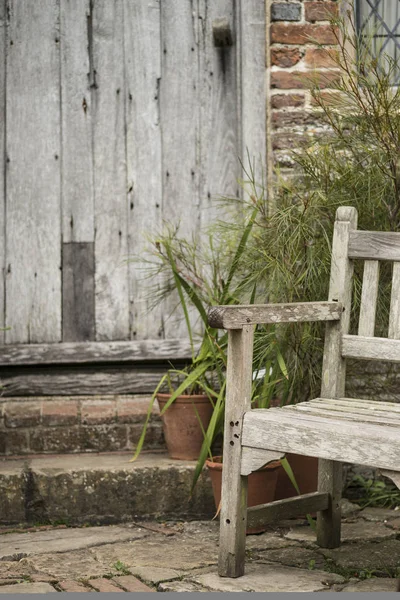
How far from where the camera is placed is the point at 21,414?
4207 mm

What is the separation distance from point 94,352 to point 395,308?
1.61m

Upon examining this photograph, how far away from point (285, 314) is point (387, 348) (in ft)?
1.32

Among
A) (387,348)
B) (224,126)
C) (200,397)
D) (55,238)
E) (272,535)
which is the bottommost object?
(272,535)

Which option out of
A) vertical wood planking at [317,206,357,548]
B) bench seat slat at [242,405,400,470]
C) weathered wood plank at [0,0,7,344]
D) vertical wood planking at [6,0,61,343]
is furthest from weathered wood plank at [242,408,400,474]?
weathered wood plank at [0,0,7,344]

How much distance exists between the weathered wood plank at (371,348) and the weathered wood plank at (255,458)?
58 centimetres

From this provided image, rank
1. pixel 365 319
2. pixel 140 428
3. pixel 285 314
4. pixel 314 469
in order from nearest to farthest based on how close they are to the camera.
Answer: pixel 285 314 < pixel 365 319 < pixel 314 469 < pixel 140 428

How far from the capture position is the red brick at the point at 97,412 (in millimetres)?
4227

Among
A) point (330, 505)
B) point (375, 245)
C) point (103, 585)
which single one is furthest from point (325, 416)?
point (103, 585)

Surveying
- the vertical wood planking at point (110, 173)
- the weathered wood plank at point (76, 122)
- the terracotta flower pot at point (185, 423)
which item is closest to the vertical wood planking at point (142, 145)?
the vertical wood planking at point (110, 173)

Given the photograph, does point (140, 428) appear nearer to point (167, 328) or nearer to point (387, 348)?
point (167, 328)

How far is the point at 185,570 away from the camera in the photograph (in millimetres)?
3064

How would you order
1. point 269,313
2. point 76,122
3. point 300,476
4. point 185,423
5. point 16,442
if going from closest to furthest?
point 269,313
point 300,476
point 185,423
point 16,442
point 76,122

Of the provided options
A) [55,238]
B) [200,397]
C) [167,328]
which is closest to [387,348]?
[200,397]

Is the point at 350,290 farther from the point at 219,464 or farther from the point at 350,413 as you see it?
the point at 219,464
